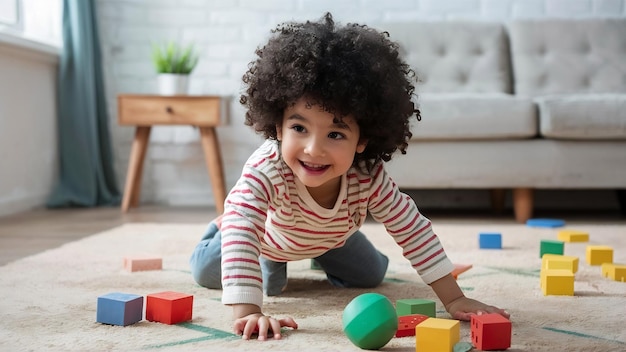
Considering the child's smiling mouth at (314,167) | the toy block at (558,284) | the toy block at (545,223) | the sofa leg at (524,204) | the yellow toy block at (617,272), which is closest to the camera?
the child's smiling mouth at (314,167)

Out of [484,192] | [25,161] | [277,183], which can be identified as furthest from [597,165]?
[25,161]

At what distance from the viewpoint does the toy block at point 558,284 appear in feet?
4.92

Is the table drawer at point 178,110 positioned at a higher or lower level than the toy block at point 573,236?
higher

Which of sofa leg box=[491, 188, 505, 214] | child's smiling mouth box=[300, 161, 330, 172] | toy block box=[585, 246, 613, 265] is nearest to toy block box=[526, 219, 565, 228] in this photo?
sofa leg box=[491, 188, 505, 214]

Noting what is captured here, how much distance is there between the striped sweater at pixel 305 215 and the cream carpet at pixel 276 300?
0.12m

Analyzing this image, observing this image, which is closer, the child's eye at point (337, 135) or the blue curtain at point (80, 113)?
the child's eye at point (337, 135)

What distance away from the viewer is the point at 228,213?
129cm

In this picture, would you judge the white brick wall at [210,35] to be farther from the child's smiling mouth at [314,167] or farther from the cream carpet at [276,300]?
the child's smiling mouth at [314,167]

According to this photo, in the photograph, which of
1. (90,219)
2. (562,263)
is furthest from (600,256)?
(90,219)

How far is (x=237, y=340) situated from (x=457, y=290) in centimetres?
43

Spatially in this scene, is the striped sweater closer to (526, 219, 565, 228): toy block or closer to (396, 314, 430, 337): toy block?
(396, 314, 430, 337): toy block

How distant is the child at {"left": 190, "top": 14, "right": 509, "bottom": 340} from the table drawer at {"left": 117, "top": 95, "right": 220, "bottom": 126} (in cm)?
177

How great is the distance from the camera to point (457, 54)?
11.1ft

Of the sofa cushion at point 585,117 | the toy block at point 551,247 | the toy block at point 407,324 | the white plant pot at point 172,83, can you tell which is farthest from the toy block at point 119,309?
the white plant pot at point 172,83
